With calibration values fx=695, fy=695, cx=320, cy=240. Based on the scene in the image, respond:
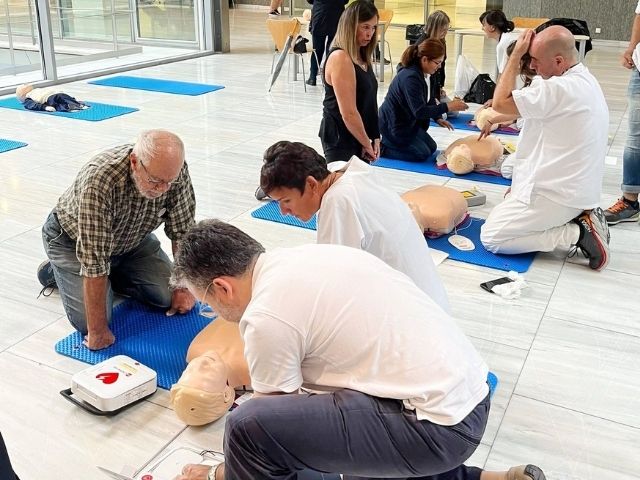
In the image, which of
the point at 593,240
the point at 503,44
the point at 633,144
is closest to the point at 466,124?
the point at 503,44

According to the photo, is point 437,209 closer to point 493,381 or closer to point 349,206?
point 493,381

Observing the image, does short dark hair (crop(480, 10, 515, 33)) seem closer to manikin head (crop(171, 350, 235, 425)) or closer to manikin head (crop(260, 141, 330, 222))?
manikin head (crop(260, 141, 330, 222))

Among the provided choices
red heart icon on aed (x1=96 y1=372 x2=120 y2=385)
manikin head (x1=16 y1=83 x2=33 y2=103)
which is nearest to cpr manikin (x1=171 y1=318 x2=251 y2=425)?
red heart icon on aed (x1=96 y1=372 x2=120 y2=385)

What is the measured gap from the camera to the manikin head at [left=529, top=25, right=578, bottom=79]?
3373mm

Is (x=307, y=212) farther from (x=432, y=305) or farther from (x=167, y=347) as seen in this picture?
(x=167, y=347)

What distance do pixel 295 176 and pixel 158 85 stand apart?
20.1ft

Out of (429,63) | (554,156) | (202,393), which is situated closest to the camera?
(202,393)

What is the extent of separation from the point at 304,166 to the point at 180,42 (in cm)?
876

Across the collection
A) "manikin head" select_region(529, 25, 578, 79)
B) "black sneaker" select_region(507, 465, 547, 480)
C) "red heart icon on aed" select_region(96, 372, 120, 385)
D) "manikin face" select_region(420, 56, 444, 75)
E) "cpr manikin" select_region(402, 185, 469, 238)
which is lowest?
"red heart icon on aed" select_region(96, 372, 120, 385)

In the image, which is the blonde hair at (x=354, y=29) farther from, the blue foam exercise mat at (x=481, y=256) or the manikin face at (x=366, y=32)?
the blue foam exercise mat at (x=481, y=256)

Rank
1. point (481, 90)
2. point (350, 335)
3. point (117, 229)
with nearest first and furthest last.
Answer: point (350, 335) < point (117, 229) < point (481, 90)

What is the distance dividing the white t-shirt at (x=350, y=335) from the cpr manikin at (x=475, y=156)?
3.42 m

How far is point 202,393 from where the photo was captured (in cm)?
226

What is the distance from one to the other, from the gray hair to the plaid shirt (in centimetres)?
14
